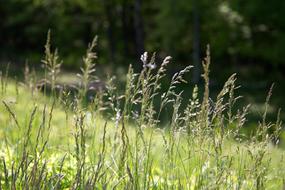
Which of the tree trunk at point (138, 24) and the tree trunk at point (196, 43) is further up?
the tree trunk at point (138, 24)

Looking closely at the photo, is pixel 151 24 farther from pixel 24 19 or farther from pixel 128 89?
pixel 128 89

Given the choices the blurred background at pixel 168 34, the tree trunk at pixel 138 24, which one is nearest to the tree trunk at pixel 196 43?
the blurred background at pixel 168 34

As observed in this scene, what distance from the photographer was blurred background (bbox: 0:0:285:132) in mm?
17334

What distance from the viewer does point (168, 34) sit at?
750 inches

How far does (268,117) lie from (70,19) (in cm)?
1441

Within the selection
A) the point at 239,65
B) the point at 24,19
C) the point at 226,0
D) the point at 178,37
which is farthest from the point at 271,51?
the point at 24,19

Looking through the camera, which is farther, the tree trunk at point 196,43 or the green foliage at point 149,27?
the tree trunk at point 196,43

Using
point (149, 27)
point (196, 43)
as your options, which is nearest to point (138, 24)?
point (149, 27)

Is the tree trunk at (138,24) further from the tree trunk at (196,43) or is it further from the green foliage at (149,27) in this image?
the tree trunk at (196,43)

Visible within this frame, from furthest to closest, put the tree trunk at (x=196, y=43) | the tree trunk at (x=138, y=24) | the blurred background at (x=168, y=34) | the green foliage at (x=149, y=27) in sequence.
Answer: the tree trunk at (x=138, y=24) < the tree trunk at (x=196, y=43) < the blurred background at (x=168, y=34) < the green foliage at (x=149, y=27)

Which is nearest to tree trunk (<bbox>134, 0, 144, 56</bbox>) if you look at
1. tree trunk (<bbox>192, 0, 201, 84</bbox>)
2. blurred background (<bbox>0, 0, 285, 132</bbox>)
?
blurred background (<bbox>0, 0, 285, 132</bbox>)

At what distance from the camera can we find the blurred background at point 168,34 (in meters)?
17.3

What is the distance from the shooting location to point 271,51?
55.3 feet

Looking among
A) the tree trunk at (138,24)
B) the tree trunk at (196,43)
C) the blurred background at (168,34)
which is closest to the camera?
the blurred background at (168,34)
